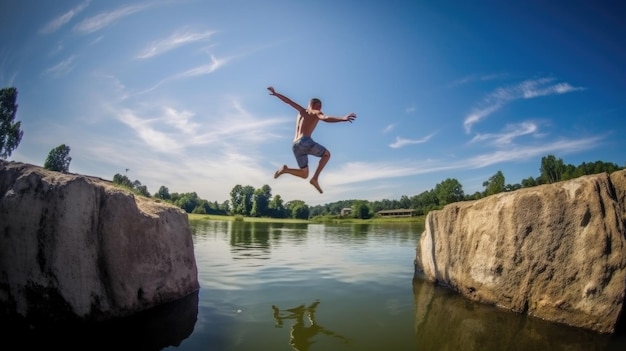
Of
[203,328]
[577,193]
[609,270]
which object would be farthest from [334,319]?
[577,193]

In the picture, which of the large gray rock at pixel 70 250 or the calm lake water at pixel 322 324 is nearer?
the calm lake water at pixel 322 324

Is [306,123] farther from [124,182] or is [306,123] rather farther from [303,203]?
[303,203]

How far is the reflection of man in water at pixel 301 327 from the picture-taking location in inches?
213

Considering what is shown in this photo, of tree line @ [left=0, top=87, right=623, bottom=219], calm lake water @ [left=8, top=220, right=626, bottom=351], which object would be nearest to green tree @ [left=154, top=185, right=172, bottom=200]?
tree line @ [left=0, top=87, right=623, bottom=219]

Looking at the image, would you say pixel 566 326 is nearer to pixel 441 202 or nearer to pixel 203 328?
pixel 203 328

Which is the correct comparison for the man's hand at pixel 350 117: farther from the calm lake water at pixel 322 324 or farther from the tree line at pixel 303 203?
the tree line at pixel 303 203

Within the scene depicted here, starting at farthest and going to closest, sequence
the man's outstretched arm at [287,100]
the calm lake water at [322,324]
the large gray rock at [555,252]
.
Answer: the man's outstretched arm at [287,100], the large gray rock at [555,252], the calm lake water at [322,324]

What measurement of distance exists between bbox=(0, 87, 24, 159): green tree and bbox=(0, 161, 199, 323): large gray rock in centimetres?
6671

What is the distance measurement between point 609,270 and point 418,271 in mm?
6600

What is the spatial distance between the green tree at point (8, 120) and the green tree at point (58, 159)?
1565 cm

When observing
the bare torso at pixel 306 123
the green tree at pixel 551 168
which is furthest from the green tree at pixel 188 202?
the green tree at pixel 551 168

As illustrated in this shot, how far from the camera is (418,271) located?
40.0 ft

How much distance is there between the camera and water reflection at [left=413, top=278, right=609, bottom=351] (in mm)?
5430

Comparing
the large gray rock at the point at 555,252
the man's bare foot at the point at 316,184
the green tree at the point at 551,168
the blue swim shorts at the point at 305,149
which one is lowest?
the large gray rock at the point at 555,252
